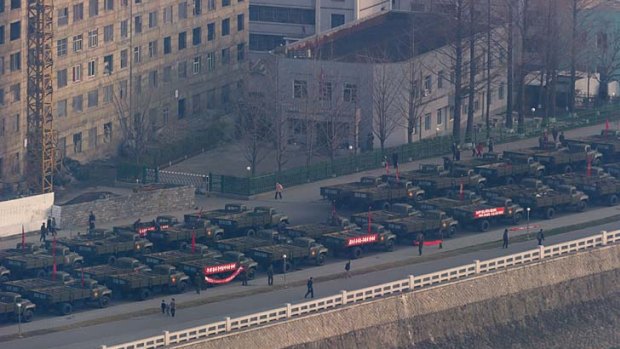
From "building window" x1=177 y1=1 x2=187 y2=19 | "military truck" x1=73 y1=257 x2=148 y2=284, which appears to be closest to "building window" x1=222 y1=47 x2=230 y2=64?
"building window" x1=177 y1=1 x2=187 y2=19

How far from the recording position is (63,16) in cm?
13525

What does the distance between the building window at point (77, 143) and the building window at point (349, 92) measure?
18.4 metres

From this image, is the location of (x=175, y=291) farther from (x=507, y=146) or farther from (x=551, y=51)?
(x=551, y=51)

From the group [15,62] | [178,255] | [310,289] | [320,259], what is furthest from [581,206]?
[15,62]

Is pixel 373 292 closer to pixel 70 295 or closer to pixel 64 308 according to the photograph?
pixel 70 295

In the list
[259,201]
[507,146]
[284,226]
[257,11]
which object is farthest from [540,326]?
[257,11]

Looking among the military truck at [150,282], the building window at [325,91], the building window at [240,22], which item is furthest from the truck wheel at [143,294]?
the building window at [240,22]

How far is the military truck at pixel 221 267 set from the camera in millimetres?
101725

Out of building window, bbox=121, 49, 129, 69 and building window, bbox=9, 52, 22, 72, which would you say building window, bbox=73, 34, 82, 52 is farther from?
building window, bbox=9, 52, 22, 72

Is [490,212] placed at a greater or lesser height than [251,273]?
greater

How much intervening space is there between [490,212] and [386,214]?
20.1ft

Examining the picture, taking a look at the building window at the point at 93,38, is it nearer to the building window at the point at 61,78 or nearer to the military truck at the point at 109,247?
the building window at the point at 61,78

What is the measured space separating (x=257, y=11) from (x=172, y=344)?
7939cm

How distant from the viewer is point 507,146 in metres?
142
